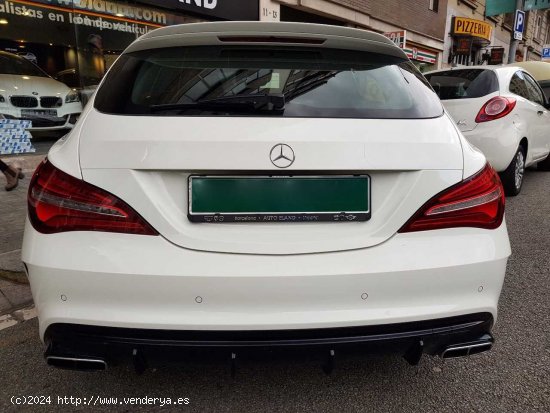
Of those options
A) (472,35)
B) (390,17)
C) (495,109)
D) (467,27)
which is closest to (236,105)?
(495,109)

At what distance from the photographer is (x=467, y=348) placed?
1.74m

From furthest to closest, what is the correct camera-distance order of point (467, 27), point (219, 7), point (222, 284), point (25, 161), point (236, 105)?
point (467, 27)
point (219, 7)
point (25, 161)
point (236, 105)
point (222, 284)

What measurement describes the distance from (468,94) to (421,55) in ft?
46.8

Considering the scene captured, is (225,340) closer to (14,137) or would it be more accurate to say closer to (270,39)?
(270,39)

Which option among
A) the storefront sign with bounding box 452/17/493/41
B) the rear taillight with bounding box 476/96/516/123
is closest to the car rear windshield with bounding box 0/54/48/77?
the rear taillight with bounding box 476/96/516/123

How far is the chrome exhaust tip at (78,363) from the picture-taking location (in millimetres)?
1632

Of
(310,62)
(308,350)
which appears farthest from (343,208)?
(310,62)

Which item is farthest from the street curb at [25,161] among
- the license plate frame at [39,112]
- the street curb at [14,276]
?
the street curb at [14,276]

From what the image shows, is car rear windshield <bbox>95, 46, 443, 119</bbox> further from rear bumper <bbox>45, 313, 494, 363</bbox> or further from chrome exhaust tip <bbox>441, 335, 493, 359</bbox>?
chrome exhaust tip <bbox>441, 335, 493, 359</bbox>

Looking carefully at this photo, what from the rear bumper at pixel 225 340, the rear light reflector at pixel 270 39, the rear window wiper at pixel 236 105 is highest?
the rear light reflector at pixel 270 39

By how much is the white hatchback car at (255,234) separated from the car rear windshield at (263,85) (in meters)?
0.02

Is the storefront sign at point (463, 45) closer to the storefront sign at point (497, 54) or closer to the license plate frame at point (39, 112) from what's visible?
the storefront sign at point (497, 54)

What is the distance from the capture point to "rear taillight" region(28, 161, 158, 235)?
1.58 meters

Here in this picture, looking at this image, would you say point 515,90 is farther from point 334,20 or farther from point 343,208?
point 334,20
